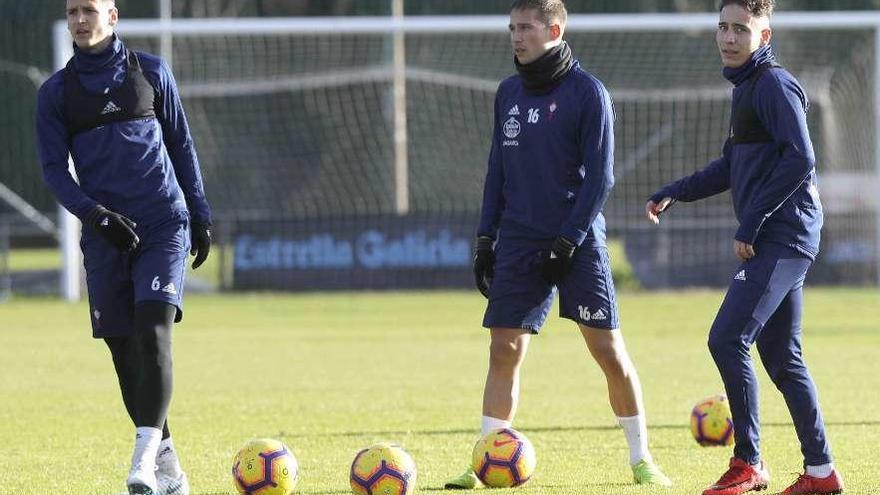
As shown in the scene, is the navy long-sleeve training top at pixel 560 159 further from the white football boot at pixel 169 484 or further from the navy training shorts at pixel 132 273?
the white football boot at pixel 169 484

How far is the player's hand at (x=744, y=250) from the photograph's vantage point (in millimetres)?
6871

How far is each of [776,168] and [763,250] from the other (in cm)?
39

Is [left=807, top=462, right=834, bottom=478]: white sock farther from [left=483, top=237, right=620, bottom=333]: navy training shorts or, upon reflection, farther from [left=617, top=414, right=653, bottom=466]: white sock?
[left=483, top=237, right=620, bottom=333]: navy training shorts

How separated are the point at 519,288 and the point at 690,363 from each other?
700 centimetres

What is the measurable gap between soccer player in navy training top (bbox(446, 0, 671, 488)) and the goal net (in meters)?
15.3

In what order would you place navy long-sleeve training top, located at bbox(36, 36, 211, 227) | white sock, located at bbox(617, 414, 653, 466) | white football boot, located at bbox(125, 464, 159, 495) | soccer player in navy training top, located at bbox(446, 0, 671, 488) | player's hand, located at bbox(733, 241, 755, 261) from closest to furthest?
1. white football boot, located at bbox(125, 464, 159, 495)
2. player's hand, located at bbox(733, 241, 755, 261)
3. navy long-sleeve training top, located at bbox(36, 36, 211, 227)
4. soccer player in navy training top, located at bbox(446, 0, 671, 488)
5. white sock, located at bbox(617, 414, 653, 466)

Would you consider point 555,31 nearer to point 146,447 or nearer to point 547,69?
point 547,69

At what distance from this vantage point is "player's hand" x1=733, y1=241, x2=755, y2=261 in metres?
6.87

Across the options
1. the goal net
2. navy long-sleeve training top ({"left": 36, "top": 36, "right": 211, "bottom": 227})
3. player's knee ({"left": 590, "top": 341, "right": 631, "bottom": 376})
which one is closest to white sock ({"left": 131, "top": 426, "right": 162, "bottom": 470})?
navy long-sleeve training top ({"left": 36, "top": 36, "right": 211, "bottom": 227})

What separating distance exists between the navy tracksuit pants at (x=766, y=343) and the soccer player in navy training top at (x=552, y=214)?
22.7 inches

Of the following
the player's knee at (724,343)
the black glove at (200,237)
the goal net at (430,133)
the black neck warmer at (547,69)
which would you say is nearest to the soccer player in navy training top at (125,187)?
the black glove at (200,237)

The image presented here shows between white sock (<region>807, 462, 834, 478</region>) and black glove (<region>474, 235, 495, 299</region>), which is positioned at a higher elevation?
black glove (<region>474, 235, 495, 299</region>)

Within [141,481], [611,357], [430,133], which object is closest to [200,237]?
[141,481]

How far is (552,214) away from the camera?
7.32 m
